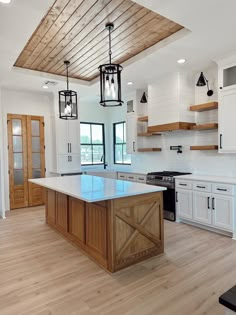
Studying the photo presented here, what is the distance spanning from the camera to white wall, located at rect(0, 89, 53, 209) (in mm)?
5465

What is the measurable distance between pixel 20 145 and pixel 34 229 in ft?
7.91

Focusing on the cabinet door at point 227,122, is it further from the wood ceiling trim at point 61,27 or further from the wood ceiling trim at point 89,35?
the wood ceiling trim at point 61,27

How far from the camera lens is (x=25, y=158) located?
5.75m

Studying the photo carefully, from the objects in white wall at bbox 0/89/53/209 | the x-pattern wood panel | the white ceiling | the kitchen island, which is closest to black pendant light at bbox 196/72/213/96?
the white ceiling

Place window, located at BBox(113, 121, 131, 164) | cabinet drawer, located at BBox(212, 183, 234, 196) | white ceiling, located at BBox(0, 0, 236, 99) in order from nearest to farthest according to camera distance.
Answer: white ceiling, located at BBox(0, 0, 236, 99)
cabinet drawer, located at BBox(212, 183, 234, 196)
window, located at BBox(113, 121, 131, 164)

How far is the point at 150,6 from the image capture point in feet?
7.89

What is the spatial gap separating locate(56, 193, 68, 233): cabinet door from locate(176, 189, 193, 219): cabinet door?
209 centimetres

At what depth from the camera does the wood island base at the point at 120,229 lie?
2613mm

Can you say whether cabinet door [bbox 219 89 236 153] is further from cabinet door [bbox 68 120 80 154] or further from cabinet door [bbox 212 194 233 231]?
cabinet door [bbox 68 120 80 154]

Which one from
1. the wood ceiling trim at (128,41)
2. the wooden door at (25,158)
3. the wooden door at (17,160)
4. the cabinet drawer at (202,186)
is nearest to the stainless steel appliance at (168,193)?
the cabinet drawer at (202,186)

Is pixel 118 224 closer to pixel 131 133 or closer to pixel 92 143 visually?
pixel 131 133

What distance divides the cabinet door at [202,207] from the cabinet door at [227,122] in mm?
850

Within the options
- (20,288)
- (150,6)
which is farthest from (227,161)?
(20,288)

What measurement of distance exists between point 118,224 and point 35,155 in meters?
4.03
